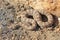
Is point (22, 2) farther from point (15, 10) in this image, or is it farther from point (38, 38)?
point (38, 38)

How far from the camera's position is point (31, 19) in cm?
395

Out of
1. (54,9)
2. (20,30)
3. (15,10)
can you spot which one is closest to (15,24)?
(20,30)

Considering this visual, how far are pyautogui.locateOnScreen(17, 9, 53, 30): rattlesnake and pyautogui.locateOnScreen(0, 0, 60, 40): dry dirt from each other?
0.08 metres

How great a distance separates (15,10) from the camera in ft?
13.9

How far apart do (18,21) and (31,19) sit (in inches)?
10.5

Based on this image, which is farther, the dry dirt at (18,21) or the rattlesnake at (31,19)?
the rattlesnake at (31,19)

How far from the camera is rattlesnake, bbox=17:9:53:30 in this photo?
3.76 metres

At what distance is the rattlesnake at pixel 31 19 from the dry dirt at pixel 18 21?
0.08 m

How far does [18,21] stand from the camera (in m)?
3.94

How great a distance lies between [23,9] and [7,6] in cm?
39

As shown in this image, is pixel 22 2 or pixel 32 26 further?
pixel 22 2

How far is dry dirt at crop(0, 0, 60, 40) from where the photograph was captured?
356cm

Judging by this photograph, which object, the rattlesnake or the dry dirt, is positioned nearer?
the dry dirt

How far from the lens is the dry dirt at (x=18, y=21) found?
356 cm
